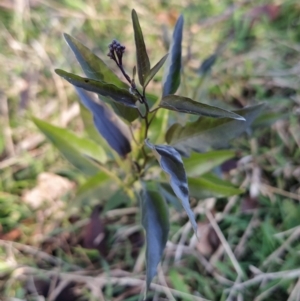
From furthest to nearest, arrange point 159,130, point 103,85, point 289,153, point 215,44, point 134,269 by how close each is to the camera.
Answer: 1. point 215,44
2. point 289,153
3. point 134,269
4. point 159,130
5. point 103,85

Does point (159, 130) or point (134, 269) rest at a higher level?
point (159, 130)

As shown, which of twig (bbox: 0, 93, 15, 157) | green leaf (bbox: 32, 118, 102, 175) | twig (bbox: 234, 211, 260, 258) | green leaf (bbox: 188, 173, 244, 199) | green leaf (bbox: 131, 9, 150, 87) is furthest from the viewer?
twig (bbox: 0, 93, 15, 157)

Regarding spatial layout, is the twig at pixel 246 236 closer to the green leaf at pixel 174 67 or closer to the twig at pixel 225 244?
the twig at pixel 225 244

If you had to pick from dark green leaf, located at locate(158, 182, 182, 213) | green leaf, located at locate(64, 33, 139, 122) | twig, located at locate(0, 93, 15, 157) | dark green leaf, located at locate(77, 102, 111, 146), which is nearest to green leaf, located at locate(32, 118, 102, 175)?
dark green leaf, located at locate(77, 102, 111, 146)

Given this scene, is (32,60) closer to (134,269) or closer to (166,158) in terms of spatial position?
(134,269)

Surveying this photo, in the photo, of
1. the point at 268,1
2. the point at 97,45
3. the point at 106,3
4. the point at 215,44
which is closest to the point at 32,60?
the point at 97,45

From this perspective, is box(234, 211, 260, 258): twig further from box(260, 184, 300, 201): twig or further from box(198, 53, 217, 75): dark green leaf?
box(198, 53, 217, 75): dark green leaf

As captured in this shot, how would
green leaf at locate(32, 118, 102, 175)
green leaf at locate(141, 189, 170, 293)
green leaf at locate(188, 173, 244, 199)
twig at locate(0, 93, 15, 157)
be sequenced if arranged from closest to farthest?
green leaf at locate(141, 189, 170, 293) < green leaf at locate(188, 173, 244, 199) < green leaf at locate(32, 118, 102, 175) < twig at locate(0, 93, 15, 157)

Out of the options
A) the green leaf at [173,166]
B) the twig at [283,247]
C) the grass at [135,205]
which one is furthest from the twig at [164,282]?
the green leaf at [173,166]
